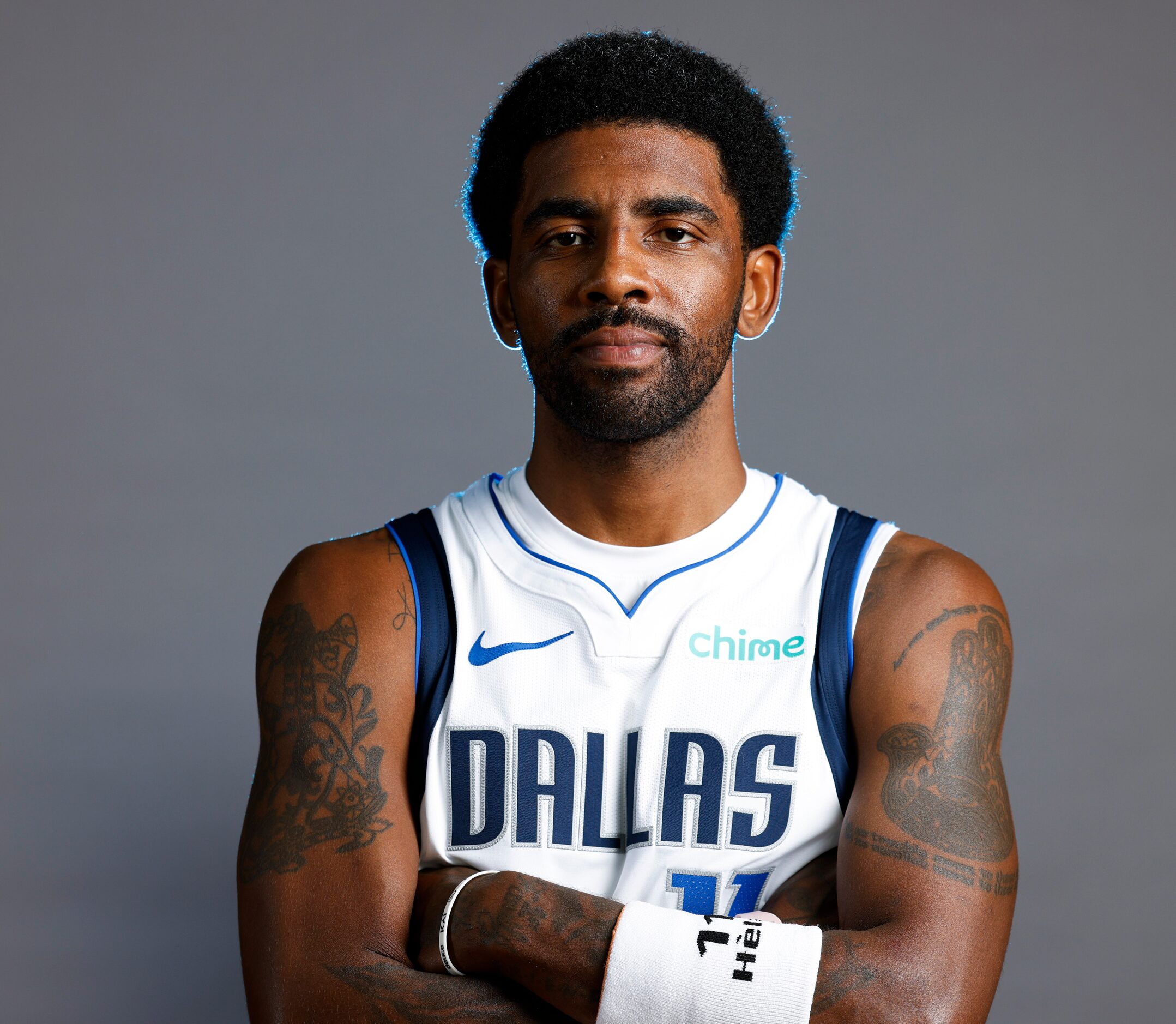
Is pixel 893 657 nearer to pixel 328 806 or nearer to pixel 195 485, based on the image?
pixel 328 806

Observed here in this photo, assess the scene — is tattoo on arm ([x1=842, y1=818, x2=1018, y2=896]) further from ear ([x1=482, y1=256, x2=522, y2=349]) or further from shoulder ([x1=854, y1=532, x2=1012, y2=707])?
ear ([x1=482, y1=256, x2=522, y2=349])

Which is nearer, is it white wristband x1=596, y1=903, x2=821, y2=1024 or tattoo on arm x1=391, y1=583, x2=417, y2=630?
white wristband x1=596, y1=903, x2=821, y2=1024

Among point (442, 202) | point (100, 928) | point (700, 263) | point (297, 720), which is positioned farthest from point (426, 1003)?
point (442, 202)

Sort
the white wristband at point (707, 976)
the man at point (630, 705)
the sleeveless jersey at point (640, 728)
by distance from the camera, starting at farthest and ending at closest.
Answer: the sleeveless jersey at point (640, 728), the man at point (630, 705), the white wristband at point (707, 976)

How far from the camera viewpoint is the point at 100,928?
407 cm

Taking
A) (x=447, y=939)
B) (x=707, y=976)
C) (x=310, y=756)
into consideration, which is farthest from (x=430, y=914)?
(x=707, y=976)

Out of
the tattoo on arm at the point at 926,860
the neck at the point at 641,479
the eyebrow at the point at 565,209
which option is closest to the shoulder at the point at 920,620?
the tattoo on arm at the point at 926,860

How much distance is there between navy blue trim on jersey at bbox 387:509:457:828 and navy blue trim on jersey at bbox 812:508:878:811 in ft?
2.14

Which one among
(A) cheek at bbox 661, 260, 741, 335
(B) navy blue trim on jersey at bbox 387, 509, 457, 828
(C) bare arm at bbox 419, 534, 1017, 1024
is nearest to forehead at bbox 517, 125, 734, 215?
(A) cheek at bbox 661, 260, 741, 335

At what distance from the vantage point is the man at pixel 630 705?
7.49 ft

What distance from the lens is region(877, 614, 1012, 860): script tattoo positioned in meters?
2.38

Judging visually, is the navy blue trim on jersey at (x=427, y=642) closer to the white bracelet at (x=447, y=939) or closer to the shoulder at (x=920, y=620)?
the white bracelet at (x=447, y=939)

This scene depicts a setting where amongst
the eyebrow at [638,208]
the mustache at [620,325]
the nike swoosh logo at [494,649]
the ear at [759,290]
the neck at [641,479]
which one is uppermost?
the eyebrow at [638,208]

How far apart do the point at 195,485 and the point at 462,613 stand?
1.84 metres
